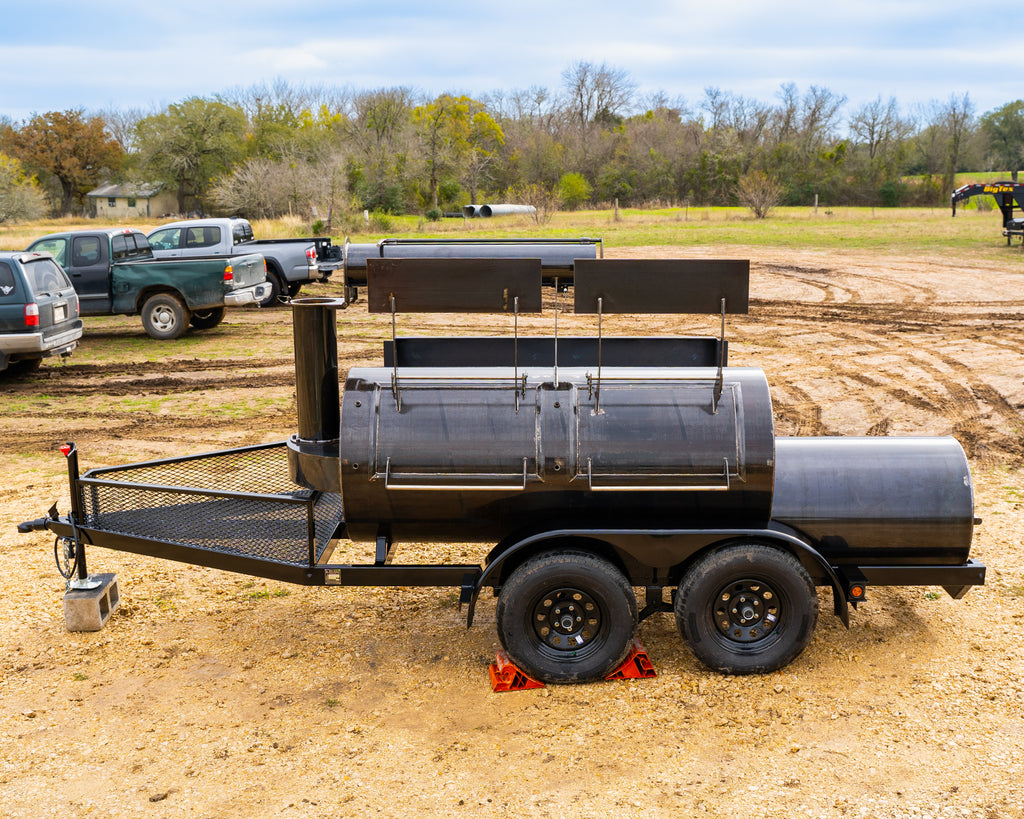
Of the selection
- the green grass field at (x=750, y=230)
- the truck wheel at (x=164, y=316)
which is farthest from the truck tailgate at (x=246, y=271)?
the green grass field at (x=750, y=230)

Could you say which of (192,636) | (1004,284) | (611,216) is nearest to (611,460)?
(192,636)

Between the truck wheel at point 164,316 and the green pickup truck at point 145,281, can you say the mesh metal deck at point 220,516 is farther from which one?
the truck wheel at point 164,316

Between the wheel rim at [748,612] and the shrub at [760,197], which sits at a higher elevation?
the shrub at [760,197]

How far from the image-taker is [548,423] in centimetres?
514

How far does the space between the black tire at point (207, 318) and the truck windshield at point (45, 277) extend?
4027 millimetres

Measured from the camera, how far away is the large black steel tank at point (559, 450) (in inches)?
199

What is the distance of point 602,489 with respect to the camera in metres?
5.05

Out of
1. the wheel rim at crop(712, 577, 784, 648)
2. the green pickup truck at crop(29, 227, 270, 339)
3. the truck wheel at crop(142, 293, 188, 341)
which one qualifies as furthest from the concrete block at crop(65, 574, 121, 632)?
the truck wheel at crop(142, 293, 188, 341)

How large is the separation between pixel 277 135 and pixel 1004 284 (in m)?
50.0

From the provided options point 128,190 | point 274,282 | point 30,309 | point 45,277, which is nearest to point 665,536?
point 30,309

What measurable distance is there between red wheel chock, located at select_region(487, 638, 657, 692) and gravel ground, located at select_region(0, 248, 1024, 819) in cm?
6

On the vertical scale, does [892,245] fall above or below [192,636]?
above

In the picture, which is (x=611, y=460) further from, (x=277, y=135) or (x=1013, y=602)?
(x=277, y=135)

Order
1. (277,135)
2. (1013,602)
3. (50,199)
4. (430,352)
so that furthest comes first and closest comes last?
1. (50,199)
2. (277,135)
3. (1013,602)
4. (430,352)
